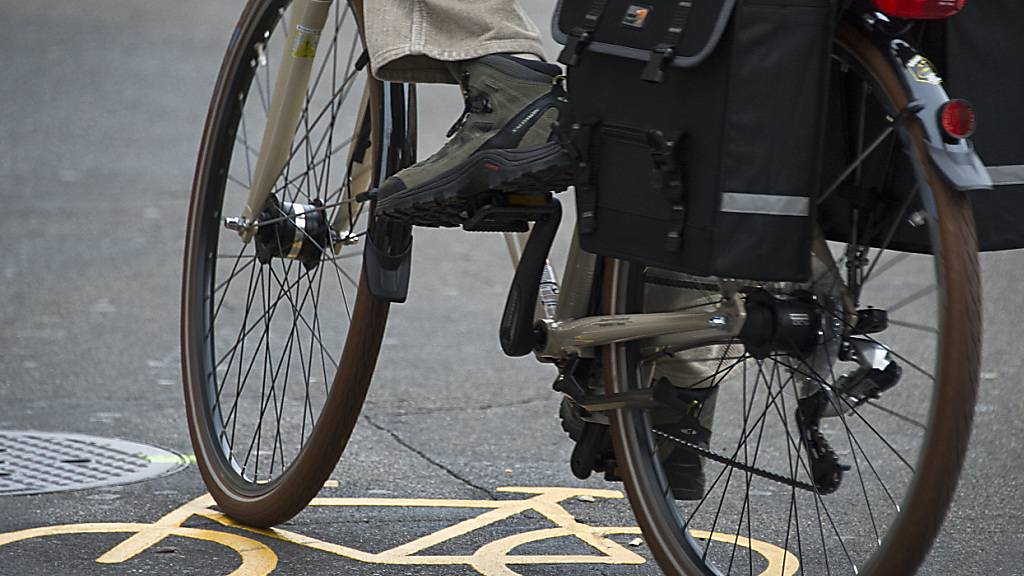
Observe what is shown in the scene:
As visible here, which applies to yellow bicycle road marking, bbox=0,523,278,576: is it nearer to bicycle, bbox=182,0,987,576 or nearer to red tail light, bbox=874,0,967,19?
bicycle, bbox=182,0,987,576

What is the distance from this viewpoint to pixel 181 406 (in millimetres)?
4707

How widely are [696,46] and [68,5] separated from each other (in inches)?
589

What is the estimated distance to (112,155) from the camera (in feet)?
30.9

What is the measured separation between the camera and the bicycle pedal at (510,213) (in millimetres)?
2842

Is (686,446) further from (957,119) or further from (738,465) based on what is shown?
(957,119)

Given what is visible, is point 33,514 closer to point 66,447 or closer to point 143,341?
point 66,447

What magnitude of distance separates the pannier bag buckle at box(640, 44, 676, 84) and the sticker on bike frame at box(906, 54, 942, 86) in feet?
1.08

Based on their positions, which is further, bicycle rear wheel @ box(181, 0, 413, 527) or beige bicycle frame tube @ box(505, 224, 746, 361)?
bicycle rear wheel @ box(181, 0, 413, 527)

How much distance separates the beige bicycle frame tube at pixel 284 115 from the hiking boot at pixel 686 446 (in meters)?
1.17

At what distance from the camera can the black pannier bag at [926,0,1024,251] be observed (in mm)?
2219

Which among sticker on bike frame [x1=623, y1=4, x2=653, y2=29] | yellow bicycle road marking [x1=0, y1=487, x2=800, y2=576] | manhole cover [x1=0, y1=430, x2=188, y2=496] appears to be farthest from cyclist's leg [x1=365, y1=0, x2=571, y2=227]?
manhole cover [x1=0, y1=430, x2=188, y2=496]

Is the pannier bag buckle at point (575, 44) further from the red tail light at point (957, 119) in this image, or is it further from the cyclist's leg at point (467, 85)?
the red tail light at point (957, 119)

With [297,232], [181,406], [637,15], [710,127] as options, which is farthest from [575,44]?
[181,406]

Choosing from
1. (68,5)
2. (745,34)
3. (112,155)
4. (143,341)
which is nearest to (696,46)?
(745,34)
